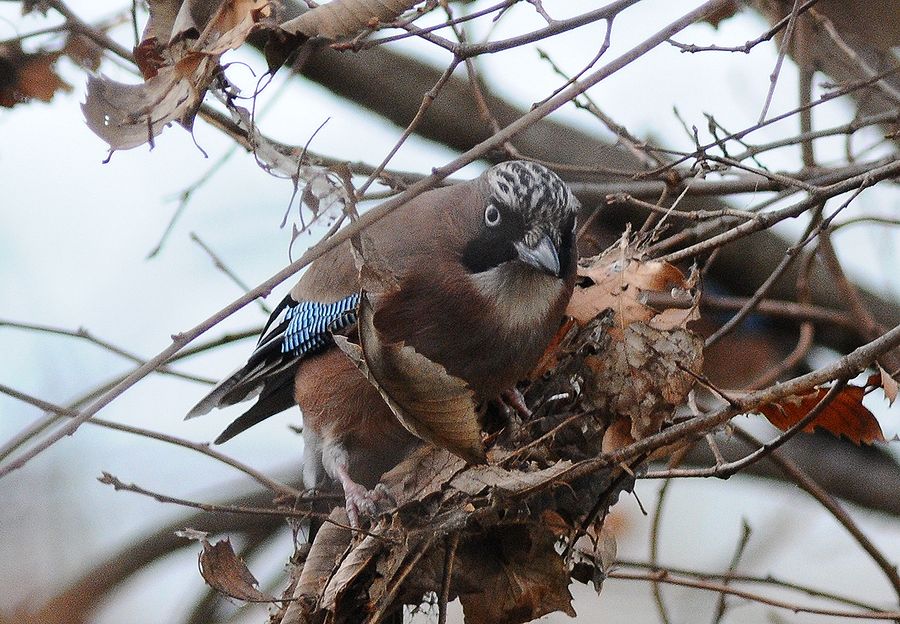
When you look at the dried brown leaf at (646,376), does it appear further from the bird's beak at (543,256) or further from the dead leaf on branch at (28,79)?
the dead leaf on branch at (28,79)

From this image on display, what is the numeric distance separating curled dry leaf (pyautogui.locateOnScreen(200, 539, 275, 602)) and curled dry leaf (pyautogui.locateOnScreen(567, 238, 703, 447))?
1026 millimetres

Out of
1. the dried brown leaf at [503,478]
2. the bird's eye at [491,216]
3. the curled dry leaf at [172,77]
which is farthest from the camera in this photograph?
the bird's eye at [491,216]

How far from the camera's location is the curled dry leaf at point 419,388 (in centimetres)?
247

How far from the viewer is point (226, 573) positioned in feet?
9.71

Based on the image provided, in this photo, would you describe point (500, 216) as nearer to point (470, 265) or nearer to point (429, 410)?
point (470, 265)

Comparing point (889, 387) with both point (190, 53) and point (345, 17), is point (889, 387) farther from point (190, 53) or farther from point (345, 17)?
point (190, 53)

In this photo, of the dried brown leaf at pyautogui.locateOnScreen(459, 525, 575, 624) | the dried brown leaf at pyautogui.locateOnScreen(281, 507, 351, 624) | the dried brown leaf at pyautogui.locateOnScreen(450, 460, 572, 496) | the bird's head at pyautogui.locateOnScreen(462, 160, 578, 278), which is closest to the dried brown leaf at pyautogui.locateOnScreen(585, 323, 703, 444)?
the dried brown leaf at pyautogui.locateOnScreen(450, 460, 572, 496)

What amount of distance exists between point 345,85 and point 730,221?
2603 mm

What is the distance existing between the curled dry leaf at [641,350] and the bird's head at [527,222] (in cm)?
23

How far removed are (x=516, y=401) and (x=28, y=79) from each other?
2.26 m

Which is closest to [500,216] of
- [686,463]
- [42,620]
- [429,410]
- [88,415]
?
[429,410]

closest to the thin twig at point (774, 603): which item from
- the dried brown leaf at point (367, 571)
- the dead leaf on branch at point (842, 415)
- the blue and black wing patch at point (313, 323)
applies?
the dead leaf on branch at point (842, 415)

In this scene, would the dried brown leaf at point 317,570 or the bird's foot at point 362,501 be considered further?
the bird's foot at point 362,501

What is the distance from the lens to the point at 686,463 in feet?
18.1
